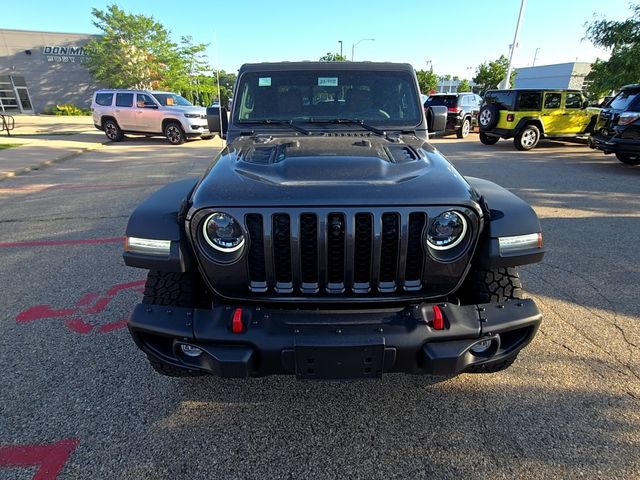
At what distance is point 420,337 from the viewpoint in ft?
5.72

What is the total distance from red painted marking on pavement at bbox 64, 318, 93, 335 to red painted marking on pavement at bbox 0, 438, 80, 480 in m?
1.08

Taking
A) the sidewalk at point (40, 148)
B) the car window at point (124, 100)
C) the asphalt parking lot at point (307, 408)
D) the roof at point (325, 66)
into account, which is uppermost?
the roof at point (325, 66)

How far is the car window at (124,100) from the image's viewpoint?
50.3 ft

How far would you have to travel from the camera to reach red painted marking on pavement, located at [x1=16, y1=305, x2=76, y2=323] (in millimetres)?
3184

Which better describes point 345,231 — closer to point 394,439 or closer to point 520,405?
point 394,439

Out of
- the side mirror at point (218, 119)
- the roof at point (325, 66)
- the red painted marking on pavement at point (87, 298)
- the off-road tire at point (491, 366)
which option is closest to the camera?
the off-road tire at point (491, 366)

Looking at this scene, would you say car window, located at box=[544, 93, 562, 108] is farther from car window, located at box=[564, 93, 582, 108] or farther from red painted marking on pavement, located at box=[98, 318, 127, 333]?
red painted marking on pavement, located at box=[98, 318, 127, 333]

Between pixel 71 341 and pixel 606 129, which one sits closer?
pixel 71 341

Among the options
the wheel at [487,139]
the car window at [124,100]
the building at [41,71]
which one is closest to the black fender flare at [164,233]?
the wheel at [487,139]

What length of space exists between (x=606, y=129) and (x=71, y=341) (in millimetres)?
11412

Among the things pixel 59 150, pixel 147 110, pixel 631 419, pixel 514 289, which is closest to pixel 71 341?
pixel 514 289

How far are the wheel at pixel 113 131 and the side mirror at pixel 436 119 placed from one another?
1590 cm

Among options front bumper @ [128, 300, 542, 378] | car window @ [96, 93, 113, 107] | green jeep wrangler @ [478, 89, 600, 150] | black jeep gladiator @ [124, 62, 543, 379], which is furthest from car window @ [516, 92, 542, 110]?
car window @ [96, 93, 113, 107]

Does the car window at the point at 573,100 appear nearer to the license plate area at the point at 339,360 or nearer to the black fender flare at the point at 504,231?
the black fender flare at the point at 504,231
